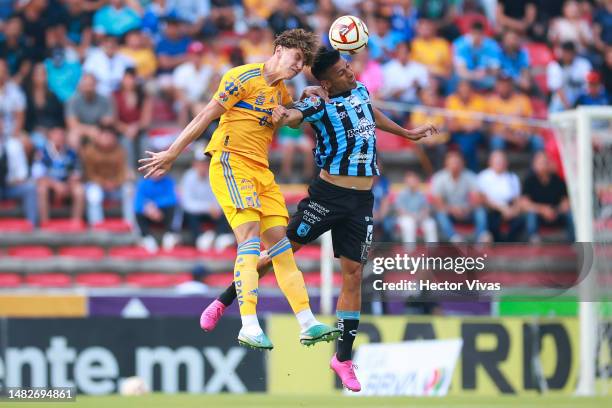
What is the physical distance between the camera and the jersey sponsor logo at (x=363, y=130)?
400 inches

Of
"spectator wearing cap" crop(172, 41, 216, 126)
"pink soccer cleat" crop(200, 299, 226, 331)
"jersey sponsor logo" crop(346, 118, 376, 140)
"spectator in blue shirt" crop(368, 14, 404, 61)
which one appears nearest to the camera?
"jersey sponsor logo" crop(346, 118, 376, 140)

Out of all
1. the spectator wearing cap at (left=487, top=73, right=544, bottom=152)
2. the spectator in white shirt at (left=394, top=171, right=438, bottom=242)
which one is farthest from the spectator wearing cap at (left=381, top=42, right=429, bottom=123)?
the spectator in white shirt at (left=394, top=171, right=438, bottom=242)

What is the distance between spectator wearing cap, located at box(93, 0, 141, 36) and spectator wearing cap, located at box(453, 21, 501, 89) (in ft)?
A: 17.3

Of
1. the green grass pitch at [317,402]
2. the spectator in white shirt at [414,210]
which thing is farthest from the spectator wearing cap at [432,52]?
the green grass pitch at [317,402]

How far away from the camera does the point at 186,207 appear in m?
18.2

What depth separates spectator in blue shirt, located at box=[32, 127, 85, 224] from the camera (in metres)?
18.5

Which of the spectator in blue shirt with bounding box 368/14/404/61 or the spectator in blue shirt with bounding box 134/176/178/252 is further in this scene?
the spectator in blue shirt with bounding box 368/14/404/61

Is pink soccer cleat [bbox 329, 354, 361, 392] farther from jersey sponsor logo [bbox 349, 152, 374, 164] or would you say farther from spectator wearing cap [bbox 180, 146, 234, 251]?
spectator wearing cap [bbox 180, 146, 234, 251]

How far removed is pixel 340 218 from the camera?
34.0 feet

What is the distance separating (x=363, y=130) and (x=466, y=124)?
9330 millimetres

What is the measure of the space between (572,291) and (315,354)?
10.3ft

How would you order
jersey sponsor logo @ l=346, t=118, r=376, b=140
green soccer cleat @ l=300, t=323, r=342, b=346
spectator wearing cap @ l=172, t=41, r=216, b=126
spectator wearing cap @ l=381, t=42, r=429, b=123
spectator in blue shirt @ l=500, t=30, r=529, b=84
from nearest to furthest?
green soccer cleat @ l=300, t=323, r=342, b=346
jersey sponsor logo @ l=346, t=118, r=376, b=140
spectator wearing cap @ l=172, t=41, r=216, b=126
spectator wearing cap @ l=381, t=42, r=429, b=123
spectator in blue shirt @ l=500, t=30, r=529, b=84

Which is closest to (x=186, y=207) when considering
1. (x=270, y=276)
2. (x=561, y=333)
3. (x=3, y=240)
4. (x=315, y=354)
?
(x=270, y=276)

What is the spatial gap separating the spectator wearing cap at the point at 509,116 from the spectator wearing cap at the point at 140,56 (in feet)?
17.5
